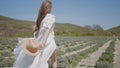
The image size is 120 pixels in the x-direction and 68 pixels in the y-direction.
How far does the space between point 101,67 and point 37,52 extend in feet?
30.1

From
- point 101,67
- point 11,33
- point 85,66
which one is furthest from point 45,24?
point 11,33

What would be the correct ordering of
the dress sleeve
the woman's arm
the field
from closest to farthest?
the woman's arm < the dress sleeve < the field

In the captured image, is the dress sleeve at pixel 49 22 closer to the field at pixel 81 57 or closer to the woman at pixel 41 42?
the woman at pixel 41 42

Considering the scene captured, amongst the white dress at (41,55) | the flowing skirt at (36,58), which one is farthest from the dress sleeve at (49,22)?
the flowing skirt at (36,58)

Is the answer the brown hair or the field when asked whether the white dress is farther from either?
the field

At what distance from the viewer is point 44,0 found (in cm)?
635

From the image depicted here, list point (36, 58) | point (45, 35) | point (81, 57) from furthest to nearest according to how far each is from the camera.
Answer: point (81, 57)
point (36, 58)
point (45, 35)

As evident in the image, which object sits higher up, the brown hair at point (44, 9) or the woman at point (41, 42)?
the brown hair at point (44, 9)

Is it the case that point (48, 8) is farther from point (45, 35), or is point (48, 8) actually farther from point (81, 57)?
point (81, 57)

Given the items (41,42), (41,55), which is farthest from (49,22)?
(41,55)

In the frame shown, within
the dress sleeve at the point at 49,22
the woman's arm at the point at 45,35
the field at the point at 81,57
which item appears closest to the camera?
the woman's arm at the point at 45,35

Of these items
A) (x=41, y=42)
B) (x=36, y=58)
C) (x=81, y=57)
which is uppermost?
(x=41, y=42)

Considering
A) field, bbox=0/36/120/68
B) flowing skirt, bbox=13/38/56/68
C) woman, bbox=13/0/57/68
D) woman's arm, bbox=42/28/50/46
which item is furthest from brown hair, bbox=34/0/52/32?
field, bbox=0/36/120/68

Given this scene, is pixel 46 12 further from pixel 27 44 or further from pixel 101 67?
pixel 101 67
